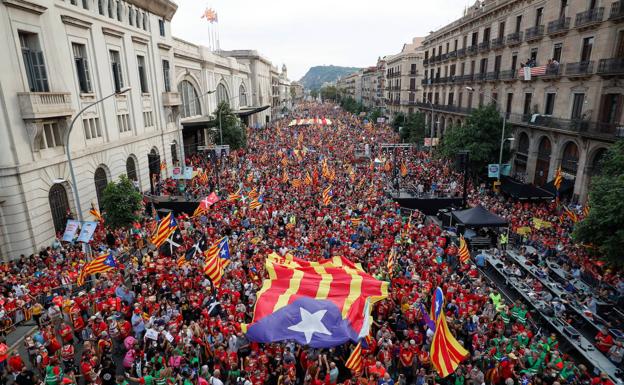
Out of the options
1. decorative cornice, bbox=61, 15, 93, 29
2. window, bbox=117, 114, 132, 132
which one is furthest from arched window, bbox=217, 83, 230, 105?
decorative cornice, bbox=61, 15, 93, 29

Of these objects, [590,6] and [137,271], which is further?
[590,6]

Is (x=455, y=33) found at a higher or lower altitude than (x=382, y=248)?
higher

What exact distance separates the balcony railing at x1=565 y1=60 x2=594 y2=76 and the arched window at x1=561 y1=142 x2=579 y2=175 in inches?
199

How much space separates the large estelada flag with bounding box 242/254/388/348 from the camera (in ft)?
37.5

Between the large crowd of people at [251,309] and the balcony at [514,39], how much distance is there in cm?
1750

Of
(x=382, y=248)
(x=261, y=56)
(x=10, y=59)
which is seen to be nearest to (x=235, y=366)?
(x=382, y=248)

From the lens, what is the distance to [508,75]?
3728 centimetres

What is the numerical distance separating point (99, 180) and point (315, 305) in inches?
850

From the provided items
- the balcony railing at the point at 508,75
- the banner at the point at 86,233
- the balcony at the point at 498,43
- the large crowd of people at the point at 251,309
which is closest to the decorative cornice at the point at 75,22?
the large crowd of people at the point at 251,309

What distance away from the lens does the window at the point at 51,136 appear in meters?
21.3

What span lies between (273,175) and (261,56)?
7158 centimetres

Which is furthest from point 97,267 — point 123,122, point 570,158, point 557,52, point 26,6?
point 557,52

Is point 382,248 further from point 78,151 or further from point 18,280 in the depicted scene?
point 78,151

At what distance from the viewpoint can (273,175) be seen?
36.2 metres
